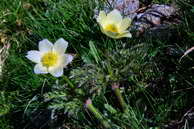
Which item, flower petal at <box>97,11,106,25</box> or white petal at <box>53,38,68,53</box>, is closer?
white petal at <box>53,38,68,53</box>

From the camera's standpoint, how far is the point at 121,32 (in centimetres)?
214

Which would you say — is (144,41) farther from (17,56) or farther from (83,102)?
(17,56)

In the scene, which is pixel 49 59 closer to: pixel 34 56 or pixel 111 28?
pixel 34 56

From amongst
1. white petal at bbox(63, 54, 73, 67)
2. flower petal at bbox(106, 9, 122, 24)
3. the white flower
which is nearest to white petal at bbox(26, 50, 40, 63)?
the white flower

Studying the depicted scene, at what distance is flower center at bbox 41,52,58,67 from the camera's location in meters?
1.98

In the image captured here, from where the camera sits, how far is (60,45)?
200 centimetres

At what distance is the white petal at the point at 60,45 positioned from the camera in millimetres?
1986

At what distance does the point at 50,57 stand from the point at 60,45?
3.2 inches

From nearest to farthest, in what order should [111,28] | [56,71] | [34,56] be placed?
[56,71] → [34,56] → [111,28]

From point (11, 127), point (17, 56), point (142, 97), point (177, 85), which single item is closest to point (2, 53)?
point (17, 56)

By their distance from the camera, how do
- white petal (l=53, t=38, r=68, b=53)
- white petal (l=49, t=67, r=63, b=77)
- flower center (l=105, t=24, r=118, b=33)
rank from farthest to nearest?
1. flower center (l=105, t=24, r=118, b=33)
2. white petal (l=53, t=38, r=68, b=53)
3. white petal (l=49, t=67, r=63, b=77)

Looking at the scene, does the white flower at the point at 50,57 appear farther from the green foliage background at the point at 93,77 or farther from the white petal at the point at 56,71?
the green foliage background at the point at 93,77

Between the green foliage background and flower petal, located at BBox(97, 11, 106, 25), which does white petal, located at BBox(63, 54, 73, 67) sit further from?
flower petal, located at BBox(97, 11, 106, 25)

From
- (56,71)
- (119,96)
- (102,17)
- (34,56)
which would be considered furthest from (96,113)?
→ (102,17)
